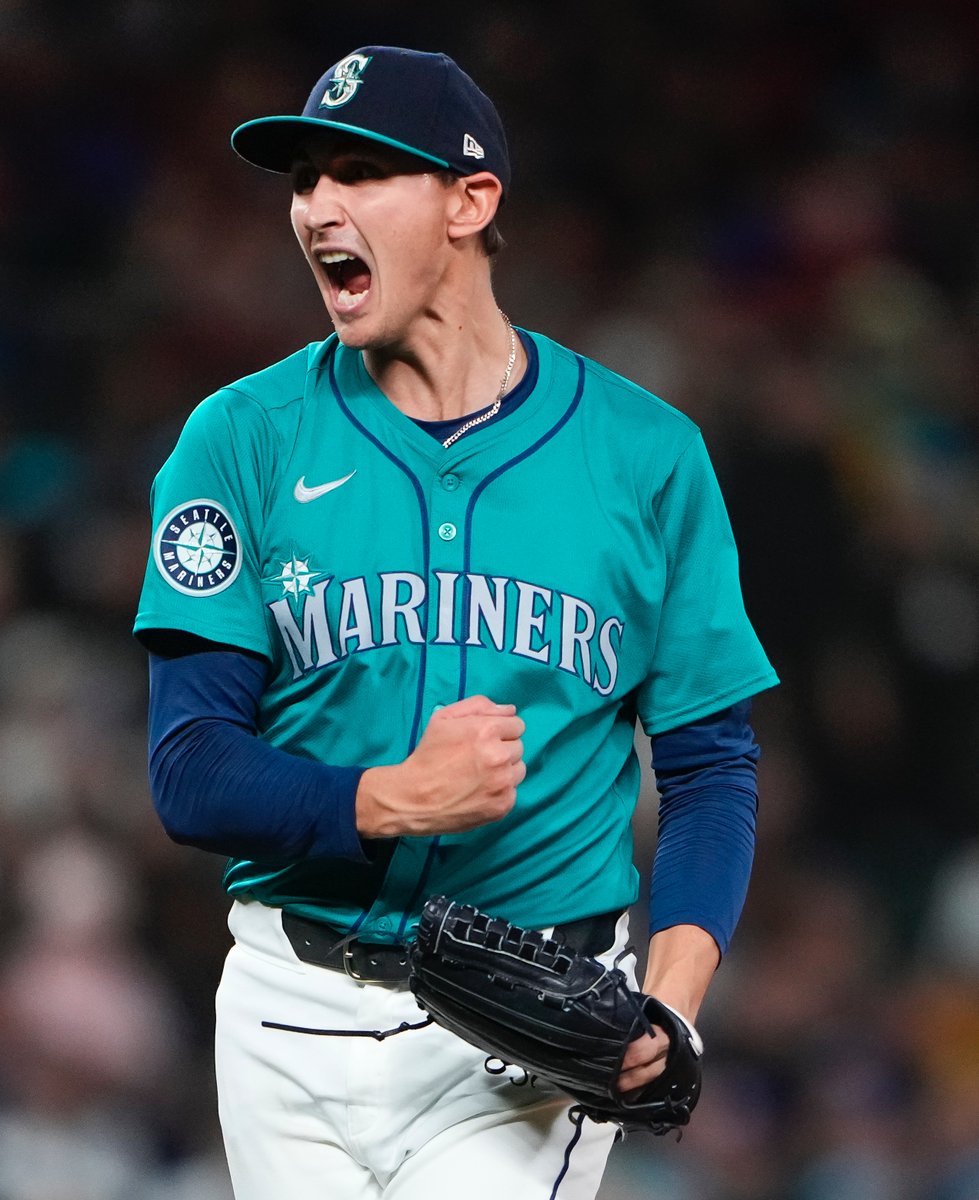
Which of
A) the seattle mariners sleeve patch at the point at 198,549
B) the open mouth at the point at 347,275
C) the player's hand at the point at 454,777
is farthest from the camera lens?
the open mouth at the point at 347,275

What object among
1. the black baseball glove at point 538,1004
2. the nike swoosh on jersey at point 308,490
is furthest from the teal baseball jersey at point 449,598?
the black baseball glove at point 538,1004

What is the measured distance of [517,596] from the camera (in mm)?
1763

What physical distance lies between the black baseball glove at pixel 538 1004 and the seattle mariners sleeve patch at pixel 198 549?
40 centimetres

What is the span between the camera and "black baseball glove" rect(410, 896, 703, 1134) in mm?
1564

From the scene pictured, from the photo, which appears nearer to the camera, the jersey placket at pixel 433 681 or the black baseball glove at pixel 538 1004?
the black baseball glove at pixel 538 1004

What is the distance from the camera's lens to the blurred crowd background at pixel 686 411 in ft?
12.4

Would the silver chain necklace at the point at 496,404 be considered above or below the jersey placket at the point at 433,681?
above

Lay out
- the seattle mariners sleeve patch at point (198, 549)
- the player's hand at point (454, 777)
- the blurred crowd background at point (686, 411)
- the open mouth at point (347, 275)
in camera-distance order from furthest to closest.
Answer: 1. the blurred crowd background at point (686, 411)
2. the open mouth at point (347, 275)
3. the seattle mariners sleeve patch at point (198, 549)
4. the player's hand at point (454, 777)

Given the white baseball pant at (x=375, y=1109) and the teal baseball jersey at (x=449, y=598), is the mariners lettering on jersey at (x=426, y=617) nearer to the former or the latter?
the teal baseball jersey at (x=449, y=598)

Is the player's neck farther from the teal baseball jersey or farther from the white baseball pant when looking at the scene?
the white baseball pant

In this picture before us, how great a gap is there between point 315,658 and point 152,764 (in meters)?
0.20

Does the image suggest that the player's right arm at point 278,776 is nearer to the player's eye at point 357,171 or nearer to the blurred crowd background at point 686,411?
the player's eye at point 357,171

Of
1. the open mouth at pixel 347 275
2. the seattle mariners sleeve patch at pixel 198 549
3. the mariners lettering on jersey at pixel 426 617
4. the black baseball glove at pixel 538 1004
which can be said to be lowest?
the black baseball glove at pixel 538 1004

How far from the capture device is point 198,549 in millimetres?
1710
